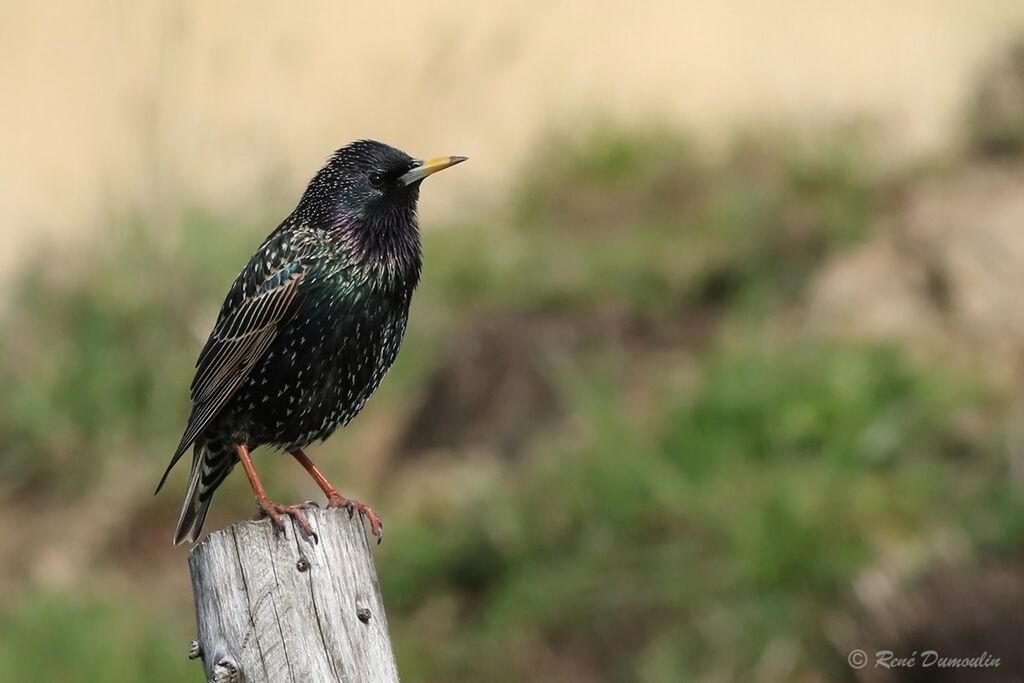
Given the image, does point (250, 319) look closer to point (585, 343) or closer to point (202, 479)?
point (202, 479)

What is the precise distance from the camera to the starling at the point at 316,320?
5.00 m

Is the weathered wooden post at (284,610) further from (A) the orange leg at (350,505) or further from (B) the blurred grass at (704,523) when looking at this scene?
(B) the blurred grass at (704,523)

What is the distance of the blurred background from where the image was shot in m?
7.35

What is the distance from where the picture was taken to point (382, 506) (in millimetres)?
8617

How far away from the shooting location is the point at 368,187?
205 inches

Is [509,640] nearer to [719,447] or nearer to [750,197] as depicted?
[719,447]

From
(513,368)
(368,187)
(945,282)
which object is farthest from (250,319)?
(945,282)

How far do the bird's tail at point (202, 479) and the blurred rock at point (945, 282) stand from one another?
3895mm

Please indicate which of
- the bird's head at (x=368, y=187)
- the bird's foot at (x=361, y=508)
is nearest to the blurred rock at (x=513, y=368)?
the bird's head at (x=368, y=187)

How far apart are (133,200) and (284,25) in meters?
1.40

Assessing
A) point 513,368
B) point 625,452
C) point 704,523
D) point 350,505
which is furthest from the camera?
point 513,368

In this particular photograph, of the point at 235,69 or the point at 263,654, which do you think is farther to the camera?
the point at 235,69

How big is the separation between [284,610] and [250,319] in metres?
1.47

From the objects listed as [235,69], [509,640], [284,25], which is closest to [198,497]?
[509,640]
